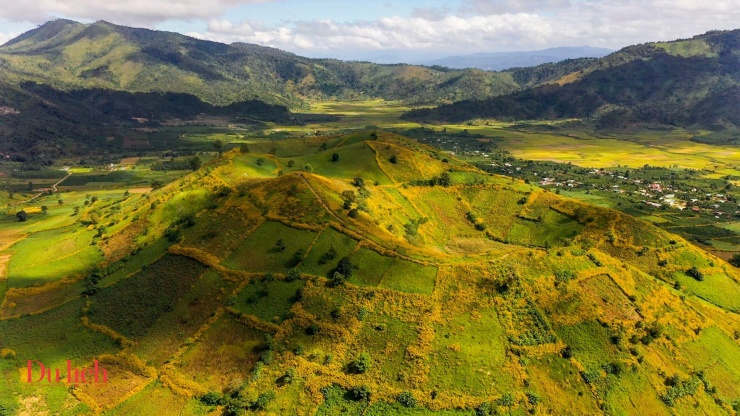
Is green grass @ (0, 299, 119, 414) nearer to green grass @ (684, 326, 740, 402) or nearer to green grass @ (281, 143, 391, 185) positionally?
green grass @ (281, 143, 391, 185)

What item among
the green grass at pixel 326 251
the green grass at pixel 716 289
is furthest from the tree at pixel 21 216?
the green grass at pixel 716 289

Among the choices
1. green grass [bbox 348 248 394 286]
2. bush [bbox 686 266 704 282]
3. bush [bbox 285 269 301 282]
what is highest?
green grass [bbox 348 248 394 286]

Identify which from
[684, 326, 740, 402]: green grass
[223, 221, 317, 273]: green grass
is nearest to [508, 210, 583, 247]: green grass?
[684, 326, 740, 402]: green grass

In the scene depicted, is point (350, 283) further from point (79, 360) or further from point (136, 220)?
point (136, 220)

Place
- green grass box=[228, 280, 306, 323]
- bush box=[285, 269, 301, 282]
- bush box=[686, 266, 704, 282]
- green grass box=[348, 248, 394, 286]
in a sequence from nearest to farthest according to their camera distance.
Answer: green grass box=[228, 280, 306, 323], green grass box=[348, 248, 394, 286], bush box=[285, 269, 301, 282], bush box=[686, 266, 704, 282]

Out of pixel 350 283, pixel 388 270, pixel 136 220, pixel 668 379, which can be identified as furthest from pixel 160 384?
pixel 668 379
